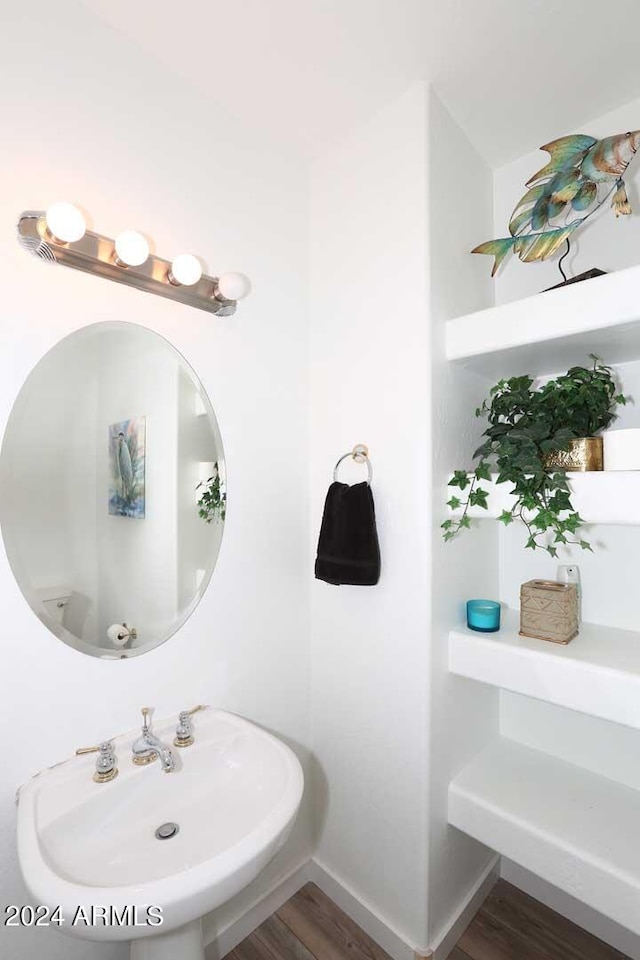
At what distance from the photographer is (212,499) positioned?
4.54 feet

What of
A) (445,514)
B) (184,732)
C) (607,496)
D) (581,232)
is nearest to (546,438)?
(607,496)

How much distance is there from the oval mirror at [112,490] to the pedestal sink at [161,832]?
0.94 feet

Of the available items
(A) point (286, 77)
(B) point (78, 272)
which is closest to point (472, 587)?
(B) point (78, 272)

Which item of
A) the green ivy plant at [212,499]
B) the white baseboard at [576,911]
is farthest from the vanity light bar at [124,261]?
the white baseboard at [576,911]

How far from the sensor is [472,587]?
59.9 inches

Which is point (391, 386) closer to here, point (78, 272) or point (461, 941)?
point (78, 272)

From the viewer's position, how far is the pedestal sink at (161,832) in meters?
0.77

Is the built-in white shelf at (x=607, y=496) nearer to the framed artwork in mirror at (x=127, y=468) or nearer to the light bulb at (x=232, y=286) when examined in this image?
the light bulb at (x=232, y=286)

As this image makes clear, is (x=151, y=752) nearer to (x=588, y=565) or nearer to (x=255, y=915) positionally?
(x=255, y=915)

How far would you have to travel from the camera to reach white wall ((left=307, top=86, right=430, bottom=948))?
1.35 m

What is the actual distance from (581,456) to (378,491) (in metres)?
0.54

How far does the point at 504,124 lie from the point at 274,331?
0.93m

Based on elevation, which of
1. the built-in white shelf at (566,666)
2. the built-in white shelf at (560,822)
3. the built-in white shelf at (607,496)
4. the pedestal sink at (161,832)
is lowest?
the built-in white shelf at (560,822)

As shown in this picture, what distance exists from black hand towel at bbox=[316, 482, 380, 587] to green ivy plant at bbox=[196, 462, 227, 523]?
1.03 ft
